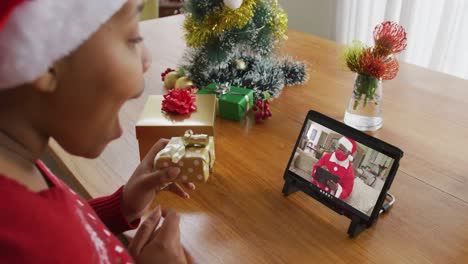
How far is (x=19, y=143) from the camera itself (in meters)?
0.48

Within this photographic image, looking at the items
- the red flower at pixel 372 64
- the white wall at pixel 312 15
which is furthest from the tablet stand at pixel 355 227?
the white wall at pixel 312 15

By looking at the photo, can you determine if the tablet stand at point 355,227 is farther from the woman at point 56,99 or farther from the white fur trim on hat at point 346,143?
the woman at point 56,99

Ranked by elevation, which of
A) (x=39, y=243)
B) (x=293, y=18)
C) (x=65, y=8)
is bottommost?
(x=293, y=18)

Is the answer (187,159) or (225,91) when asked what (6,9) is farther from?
(225,91)

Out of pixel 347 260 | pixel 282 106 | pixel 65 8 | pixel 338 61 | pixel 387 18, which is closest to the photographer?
pixel 65 8

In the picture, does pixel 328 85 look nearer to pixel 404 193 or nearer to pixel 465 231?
pixel 404 193

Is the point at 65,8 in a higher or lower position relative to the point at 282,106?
higher

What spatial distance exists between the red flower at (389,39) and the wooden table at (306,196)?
18 cm

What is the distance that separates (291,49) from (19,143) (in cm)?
107

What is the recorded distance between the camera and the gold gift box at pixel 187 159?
2.40ft

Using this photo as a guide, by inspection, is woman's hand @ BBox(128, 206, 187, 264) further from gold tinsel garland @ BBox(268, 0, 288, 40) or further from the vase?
gold tinsel garland @ BBox(268, 0, 288, 40)

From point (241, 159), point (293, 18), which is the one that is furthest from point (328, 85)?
point (293, 18)

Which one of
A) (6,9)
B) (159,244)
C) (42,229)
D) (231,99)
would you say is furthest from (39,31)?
(231,99)

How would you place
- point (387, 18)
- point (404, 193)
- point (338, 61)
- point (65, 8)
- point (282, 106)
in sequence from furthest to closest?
point (387, 18) < point (338, 61) < point (282, 106) < point (404, 193) < point (65, 8)
